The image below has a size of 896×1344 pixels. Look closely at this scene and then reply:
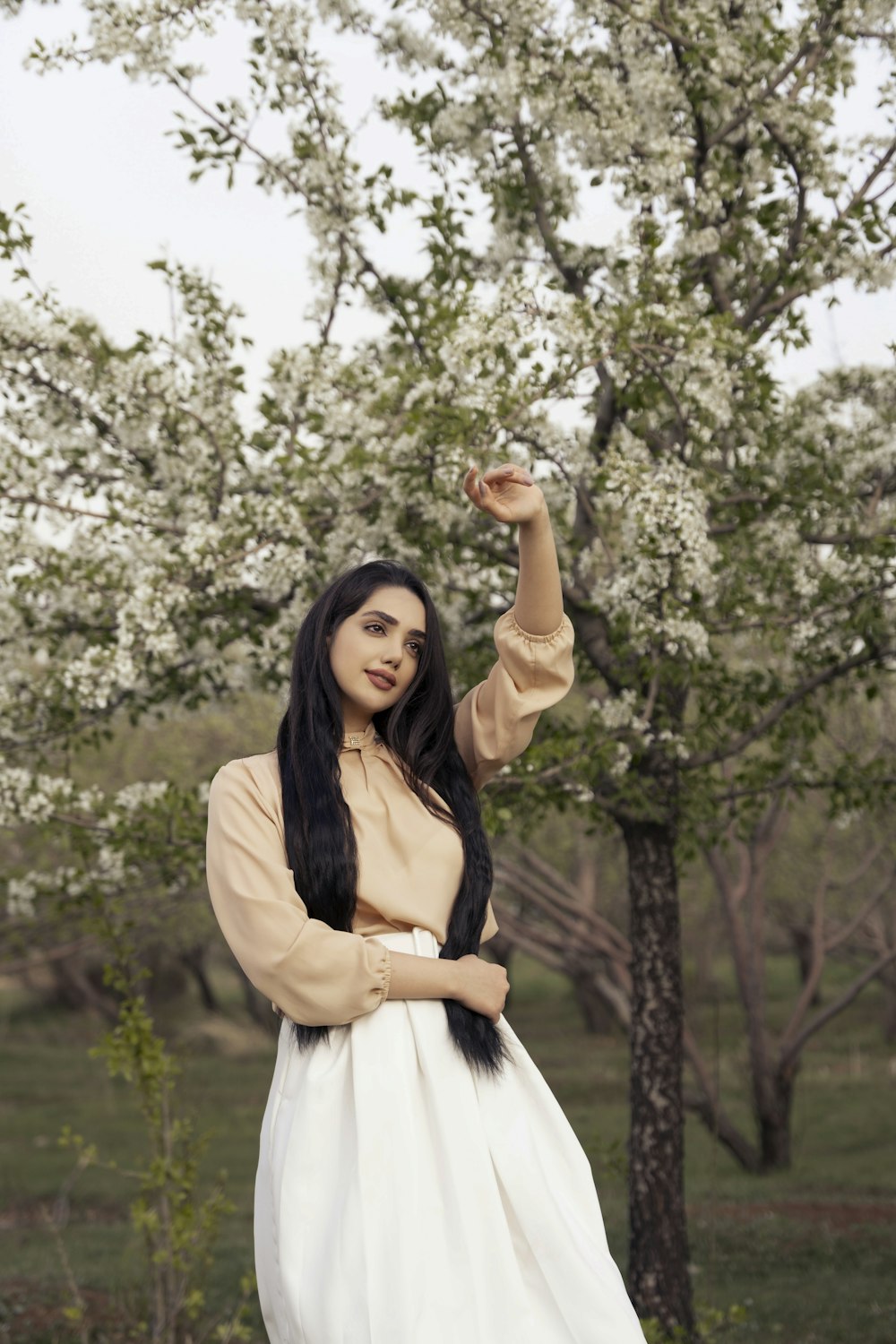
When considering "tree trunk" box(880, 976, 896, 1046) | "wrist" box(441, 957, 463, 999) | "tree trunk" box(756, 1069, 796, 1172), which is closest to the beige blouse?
"wrist" box(441, 957, 463, 999)

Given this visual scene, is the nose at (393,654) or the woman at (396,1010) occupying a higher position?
the nose at (393,654)

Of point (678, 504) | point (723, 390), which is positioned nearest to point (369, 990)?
point (678, 504)

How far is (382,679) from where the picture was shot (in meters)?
2.76

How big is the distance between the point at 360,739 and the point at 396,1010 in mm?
547

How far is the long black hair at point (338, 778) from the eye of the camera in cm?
260

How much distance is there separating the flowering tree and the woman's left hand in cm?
214

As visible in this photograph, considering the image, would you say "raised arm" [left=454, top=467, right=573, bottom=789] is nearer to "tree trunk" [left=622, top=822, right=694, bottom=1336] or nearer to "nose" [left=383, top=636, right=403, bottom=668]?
"nose" [left=383, top=636, right=403, bottom=668]

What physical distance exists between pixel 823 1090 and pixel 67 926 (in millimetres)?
9700

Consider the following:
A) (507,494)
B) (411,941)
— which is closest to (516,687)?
(507,494)

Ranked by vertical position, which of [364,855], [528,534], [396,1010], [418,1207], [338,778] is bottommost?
[418,1207]

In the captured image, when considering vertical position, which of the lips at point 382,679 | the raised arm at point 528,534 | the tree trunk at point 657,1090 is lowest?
the tree trunk at point 657,1090

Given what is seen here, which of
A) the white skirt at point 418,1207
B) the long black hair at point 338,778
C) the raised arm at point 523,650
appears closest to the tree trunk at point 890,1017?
the raised arm at point 523,650

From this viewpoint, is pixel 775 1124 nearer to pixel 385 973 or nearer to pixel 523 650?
pixel 523 650

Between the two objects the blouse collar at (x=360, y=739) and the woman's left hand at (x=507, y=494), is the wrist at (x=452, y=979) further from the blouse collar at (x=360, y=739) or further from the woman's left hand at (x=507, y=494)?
the woman's left hand at (x=507, y=494)
